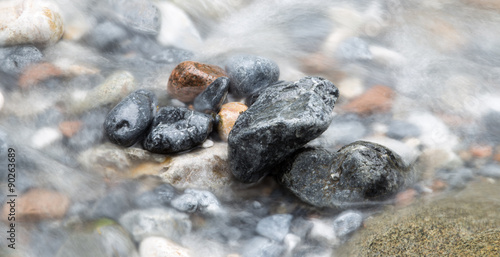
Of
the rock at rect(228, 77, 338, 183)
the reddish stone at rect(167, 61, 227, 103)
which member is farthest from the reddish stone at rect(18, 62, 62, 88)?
the rock at rect(228, 77, 338, 183)

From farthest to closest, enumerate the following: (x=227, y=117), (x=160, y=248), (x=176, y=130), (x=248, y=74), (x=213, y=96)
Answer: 1. (x=248, y=74)
2. (x=213, y=96)
3. (x=227, y=117)
4. (x=176, y=130)
5. (x=160, y=248)

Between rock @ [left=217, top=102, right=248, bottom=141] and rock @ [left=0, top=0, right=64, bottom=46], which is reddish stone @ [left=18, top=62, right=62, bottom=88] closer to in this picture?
rock @ [left=0, top=0, right=64, bottom=46]

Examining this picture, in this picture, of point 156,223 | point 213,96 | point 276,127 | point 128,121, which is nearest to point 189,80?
point 213,96

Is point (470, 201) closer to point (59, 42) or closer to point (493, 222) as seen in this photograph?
point (493, 222)

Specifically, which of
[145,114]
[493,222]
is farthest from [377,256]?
[145,114]

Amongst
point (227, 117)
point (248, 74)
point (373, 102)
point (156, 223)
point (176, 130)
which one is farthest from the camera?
point (373, 102)

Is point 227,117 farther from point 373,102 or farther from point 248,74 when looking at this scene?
point 373,102
